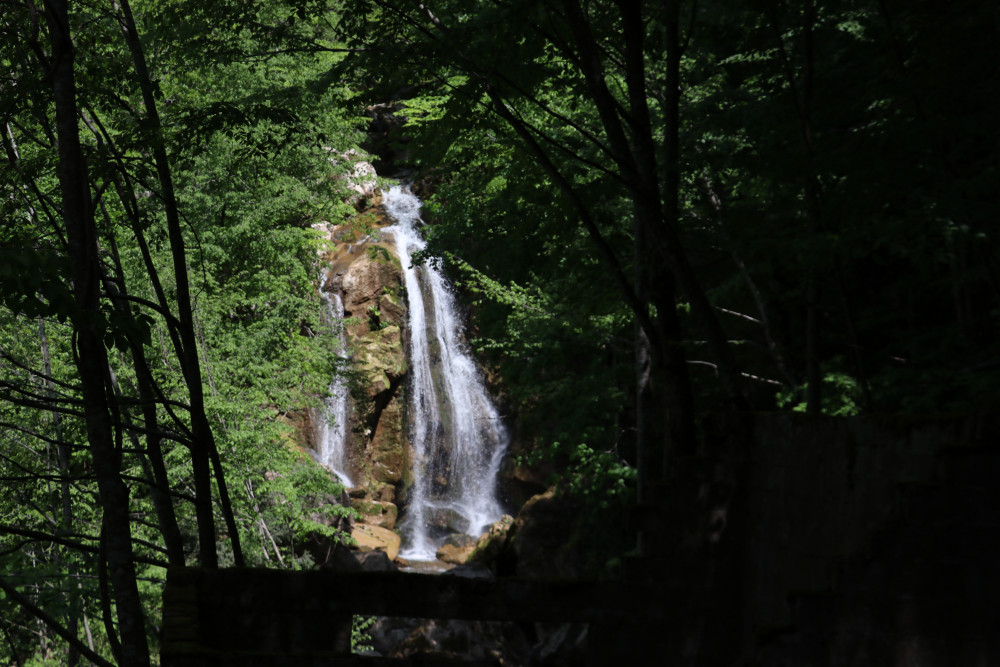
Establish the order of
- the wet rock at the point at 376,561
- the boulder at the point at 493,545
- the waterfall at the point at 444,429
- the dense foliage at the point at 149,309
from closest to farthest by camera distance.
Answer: the dense foliage at the point at 149,309 → the wet rock at the point at 376,561 → the boulder at the point at 493,545 → the waterfall at the point at 444,429

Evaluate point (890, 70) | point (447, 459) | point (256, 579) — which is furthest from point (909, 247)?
point (447, 459)

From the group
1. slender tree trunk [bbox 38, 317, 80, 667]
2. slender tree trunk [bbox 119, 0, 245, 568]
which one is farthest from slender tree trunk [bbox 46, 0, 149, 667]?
slender tree trunk [bbox 38, 317, 80, 667]

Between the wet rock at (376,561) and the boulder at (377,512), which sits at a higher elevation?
the boulder at (377,512)

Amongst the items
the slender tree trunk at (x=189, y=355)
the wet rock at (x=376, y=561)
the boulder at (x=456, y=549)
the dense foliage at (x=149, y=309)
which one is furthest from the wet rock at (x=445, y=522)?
the slender tree trunk at (x=189, y=355)

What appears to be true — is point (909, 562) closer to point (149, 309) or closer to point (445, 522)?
point (149, 309)

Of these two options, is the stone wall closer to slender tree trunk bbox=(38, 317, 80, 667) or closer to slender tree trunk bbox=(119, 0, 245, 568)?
slender tree trunk bbox=(119, 0, 245, 568)

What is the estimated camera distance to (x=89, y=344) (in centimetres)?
475

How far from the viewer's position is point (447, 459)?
24688 mm

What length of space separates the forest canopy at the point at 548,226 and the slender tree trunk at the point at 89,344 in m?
0.02

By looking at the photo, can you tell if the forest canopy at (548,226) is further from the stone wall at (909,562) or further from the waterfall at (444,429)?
the waterfall at (444,429)

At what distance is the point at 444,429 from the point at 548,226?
52.9 feet

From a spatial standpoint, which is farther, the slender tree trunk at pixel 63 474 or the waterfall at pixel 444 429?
the waterfall at pixel 444 429

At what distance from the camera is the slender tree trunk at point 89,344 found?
477cm

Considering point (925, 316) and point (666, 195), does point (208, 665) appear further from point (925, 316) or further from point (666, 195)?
point (925, 316)
